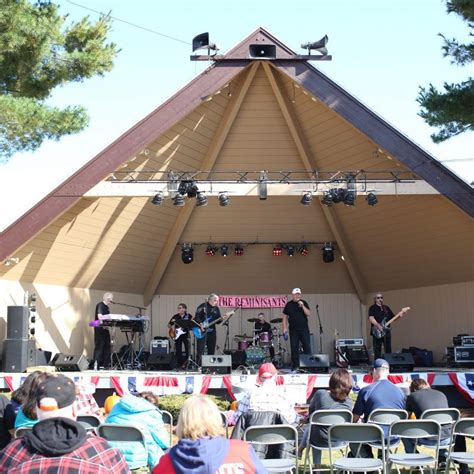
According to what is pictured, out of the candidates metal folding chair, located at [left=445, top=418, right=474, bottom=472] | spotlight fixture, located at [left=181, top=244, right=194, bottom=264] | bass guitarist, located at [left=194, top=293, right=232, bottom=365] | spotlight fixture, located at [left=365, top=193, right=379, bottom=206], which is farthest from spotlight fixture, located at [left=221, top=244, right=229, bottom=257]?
metal folding chair, located at [left=445, top=418, right=474, bottom=472]

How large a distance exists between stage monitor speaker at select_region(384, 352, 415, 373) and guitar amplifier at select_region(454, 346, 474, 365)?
119cm

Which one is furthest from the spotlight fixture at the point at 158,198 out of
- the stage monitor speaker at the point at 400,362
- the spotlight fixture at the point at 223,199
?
the stage monitor speaker at the point at 400,362

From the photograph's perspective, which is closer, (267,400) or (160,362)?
(267,400)

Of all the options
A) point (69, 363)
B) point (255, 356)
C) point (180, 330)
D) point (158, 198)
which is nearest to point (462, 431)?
point (158, 198)

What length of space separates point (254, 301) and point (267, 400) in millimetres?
10904

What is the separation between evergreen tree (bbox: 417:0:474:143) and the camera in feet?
31.1

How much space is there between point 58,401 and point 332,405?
3587 mm

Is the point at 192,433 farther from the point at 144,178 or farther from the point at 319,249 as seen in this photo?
the point at 319,249

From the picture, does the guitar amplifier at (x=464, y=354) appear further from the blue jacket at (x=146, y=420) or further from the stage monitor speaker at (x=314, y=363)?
the blue jacket at (x=146, y=420)

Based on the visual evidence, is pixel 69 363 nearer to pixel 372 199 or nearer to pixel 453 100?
pixel 372 199

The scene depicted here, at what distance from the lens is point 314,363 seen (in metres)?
11.2

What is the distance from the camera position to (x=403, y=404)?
5.87m

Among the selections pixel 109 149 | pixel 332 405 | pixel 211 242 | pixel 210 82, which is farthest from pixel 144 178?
pixel 332 405

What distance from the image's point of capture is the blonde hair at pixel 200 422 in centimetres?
281
